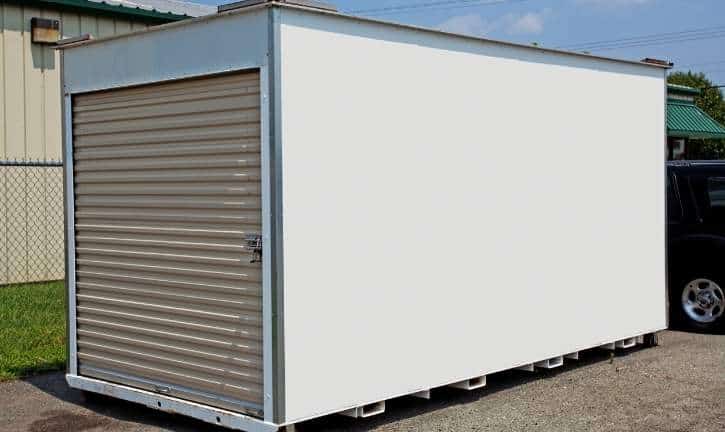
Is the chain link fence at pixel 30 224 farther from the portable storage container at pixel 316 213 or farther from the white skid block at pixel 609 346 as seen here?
the white skid block at pixel 609 346

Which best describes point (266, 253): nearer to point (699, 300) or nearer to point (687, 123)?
point (699, 300)

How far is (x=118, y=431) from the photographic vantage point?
6.22 meters

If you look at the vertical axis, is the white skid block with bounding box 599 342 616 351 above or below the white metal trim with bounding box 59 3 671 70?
below

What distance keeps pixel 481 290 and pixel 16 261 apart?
311 inches

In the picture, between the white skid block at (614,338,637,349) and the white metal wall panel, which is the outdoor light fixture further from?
the white skid block at (614,338,637,349)

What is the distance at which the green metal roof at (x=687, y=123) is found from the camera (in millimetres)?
22734

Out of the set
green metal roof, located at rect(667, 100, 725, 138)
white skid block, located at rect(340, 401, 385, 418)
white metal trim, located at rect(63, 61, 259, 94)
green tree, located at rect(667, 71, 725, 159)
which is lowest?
white skid block, located at rect(340, 401, 385, 418)

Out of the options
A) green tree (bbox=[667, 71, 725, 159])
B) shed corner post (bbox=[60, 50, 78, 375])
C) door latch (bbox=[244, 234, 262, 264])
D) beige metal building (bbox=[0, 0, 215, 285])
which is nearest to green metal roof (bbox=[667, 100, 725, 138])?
beige metal building (bbox=[0, 0, 215, 285])

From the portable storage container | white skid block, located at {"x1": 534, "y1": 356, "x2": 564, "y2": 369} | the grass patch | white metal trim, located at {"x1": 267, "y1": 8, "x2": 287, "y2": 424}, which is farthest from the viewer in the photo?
the grass patch

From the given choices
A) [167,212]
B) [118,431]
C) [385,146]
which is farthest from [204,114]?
[118,431]

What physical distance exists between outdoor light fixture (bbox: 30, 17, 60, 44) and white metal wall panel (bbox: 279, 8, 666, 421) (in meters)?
7.99

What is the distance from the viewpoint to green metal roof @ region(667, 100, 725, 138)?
22.7 m

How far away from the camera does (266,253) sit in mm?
5613

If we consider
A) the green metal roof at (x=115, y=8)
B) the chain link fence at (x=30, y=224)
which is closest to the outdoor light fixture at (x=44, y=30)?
the green metal roof at (x=115, y=8)
